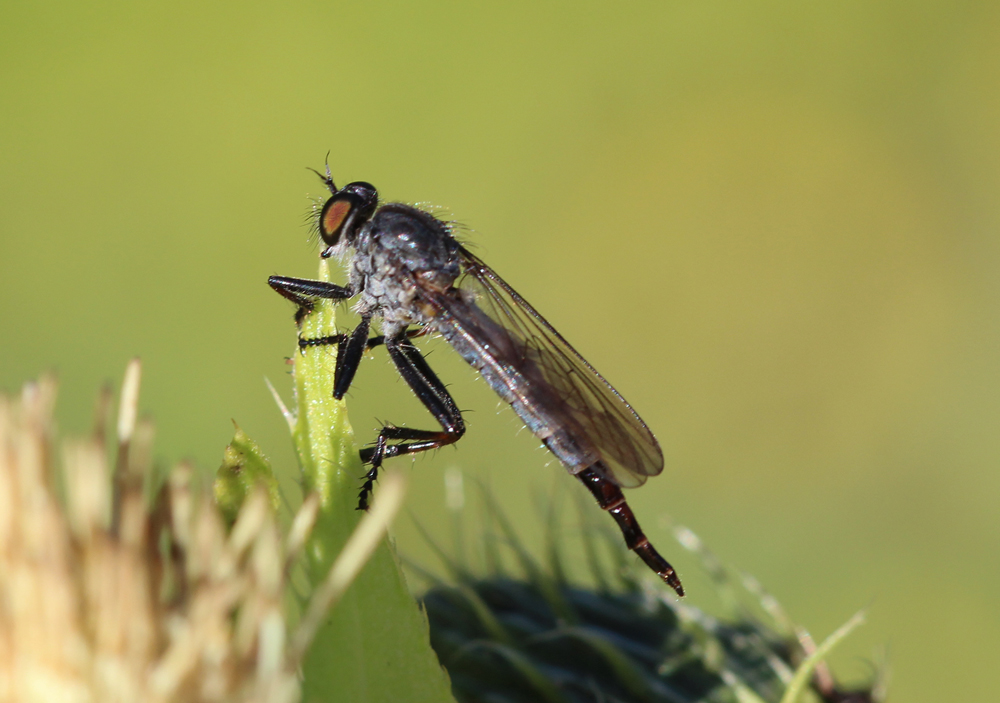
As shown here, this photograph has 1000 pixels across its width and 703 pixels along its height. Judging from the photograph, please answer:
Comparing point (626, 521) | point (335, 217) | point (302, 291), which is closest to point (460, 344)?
point (302, 291)

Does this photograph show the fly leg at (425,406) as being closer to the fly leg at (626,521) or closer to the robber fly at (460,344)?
the robber fly at (460,344)

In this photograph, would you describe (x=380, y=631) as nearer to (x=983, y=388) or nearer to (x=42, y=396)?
(x=42, y=396)

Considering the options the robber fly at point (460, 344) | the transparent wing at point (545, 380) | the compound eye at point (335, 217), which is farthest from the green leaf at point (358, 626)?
the compound eye at point (335, 217)

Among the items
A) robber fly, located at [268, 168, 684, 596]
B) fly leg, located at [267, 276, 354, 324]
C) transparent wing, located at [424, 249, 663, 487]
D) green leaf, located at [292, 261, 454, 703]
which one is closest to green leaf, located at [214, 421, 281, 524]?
green leaf, located at [292, 261, 454, 703]

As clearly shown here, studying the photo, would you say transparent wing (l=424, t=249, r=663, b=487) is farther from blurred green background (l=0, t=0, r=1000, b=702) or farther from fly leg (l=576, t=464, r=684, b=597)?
blurred green background (l=0, t=0, r=1000, b=702)

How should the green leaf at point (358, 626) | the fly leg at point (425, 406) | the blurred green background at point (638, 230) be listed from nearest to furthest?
the green leaf at point (358, 626)
the fly leg at point (425, 406)
the blurred green background at point (638, 230)

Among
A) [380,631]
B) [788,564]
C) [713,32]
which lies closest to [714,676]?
[380,631]
